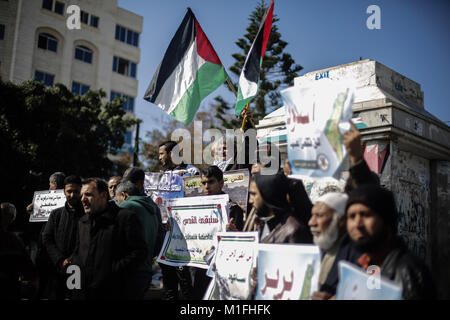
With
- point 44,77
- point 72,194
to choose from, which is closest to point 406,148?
point 72,194

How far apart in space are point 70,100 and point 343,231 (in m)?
17.3

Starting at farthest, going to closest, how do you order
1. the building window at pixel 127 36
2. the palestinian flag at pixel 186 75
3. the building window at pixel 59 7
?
the building window at pixel 127 36 → the building window at pixel 59 7 → the palestinian flag at pixel 186 75

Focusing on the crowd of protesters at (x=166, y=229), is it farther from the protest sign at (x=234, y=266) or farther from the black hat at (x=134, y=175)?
the protest sign at (x=234, y=266)

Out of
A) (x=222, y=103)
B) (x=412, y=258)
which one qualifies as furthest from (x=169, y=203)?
(x=222, y=103)

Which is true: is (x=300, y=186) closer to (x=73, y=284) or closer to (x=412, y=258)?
(x=412, y=258)

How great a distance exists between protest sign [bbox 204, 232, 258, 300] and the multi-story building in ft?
82.2

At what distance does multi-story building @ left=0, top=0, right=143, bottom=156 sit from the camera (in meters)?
28.6

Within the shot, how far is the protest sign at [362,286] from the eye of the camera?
220 centimetres

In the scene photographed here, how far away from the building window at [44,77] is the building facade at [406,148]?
2708 cm

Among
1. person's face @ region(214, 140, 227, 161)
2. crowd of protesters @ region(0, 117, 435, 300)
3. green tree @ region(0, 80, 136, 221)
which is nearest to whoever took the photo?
crowd of protesters @ region(0, 117, 435, 300)

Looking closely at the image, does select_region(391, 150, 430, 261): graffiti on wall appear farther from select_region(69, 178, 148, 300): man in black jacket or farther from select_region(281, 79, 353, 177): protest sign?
select_region(69, 178, 148, 300): man in black jacket

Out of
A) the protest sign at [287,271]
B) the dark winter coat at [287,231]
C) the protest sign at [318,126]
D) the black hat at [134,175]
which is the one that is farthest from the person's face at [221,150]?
the protest sign at [287,271]

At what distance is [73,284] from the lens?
3844 mm

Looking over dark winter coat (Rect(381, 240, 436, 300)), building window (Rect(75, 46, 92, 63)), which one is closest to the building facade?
dark winter coat (Rect(381, 240, 436, 300))
